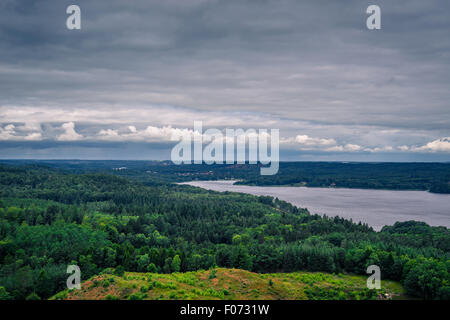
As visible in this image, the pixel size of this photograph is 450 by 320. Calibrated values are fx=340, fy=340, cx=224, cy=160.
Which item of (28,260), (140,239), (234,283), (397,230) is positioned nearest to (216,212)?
(140,239)

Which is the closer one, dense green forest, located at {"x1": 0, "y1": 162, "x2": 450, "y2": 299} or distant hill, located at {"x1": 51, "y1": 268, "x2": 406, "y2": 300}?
distant hill, located at {"x1": 51, "y1": 268, "x2": 406, "y2": 300}

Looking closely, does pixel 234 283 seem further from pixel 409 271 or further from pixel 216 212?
pixel 216 212

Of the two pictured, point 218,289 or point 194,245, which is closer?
point 218,289

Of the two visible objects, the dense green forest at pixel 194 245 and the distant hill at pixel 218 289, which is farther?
the dense green forest at pixel 194 245
